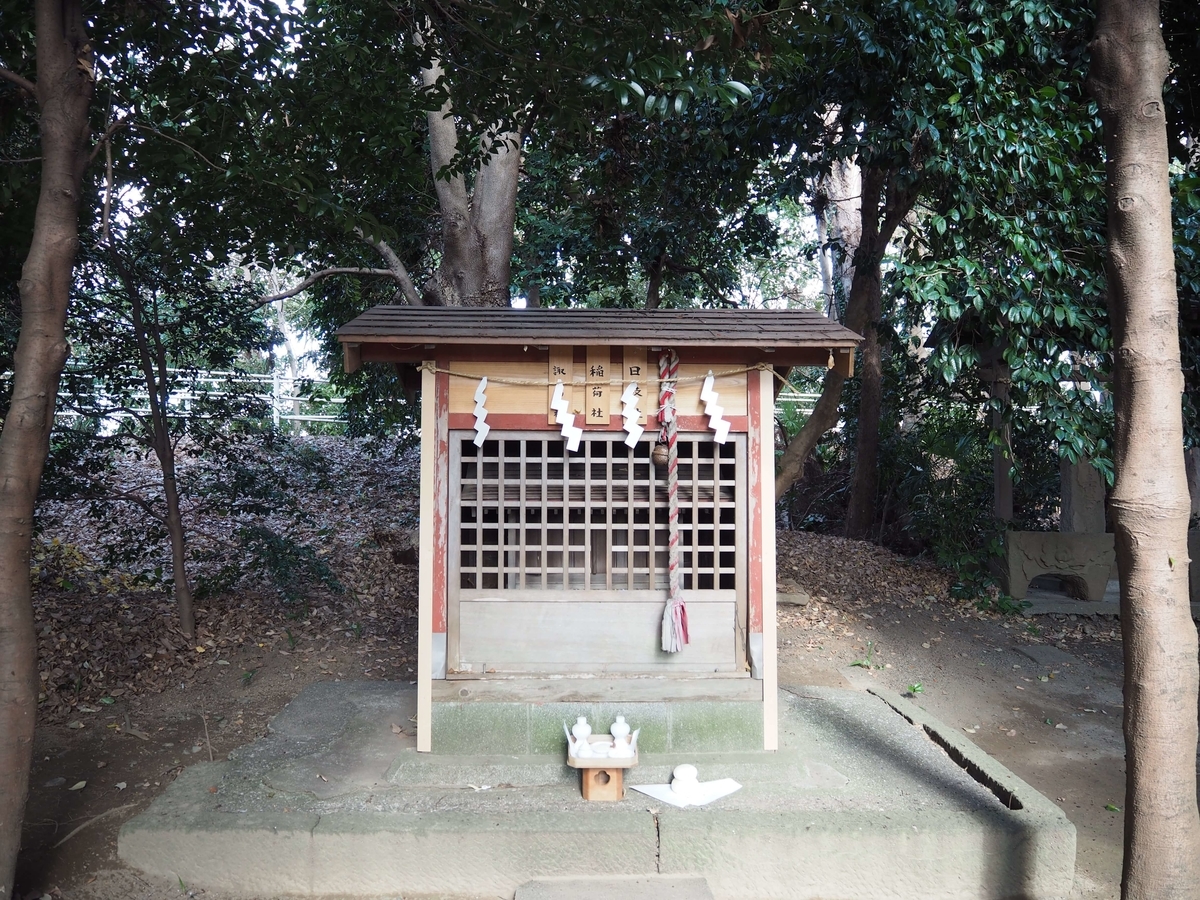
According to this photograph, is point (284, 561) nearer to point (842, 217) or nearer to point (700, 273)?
point (700, 273)

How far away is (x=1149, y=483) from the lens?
3281 mm

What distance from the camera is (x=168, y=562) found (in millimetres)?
9625

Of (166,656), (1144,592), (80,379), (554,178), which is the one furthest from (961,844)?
(554,178)

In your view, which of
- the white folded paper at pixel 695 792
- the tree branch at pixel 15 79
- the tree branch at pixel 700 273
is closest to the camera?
the tree branch at pixel 15 79

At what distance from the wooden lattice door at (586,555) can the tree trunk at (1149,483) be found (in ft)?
6.89

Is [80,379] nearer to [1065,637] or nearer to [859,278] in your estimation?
[859,278]

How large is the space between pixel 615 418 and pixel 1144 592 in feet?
9.08

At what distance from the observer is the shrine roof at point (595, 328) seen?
15.3 feet

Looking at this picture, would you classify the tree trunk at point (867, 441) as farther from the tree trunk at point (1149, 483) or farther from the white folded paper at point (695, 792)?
the white folded paper at point (695, 792)

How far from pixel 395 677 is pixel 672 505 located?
3718mm

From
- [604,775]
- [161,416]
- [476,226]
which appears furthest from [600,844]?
[476,226]

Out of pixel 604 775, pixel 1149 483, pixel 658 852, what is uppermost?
pixel 1149 483

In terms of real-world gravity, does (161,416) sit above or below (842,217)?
below

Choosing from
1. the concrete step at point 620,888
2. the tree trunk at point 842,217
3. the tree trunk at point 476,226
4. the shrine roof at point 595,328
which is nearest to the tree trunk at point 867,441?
the tree trunk at point 842,217
